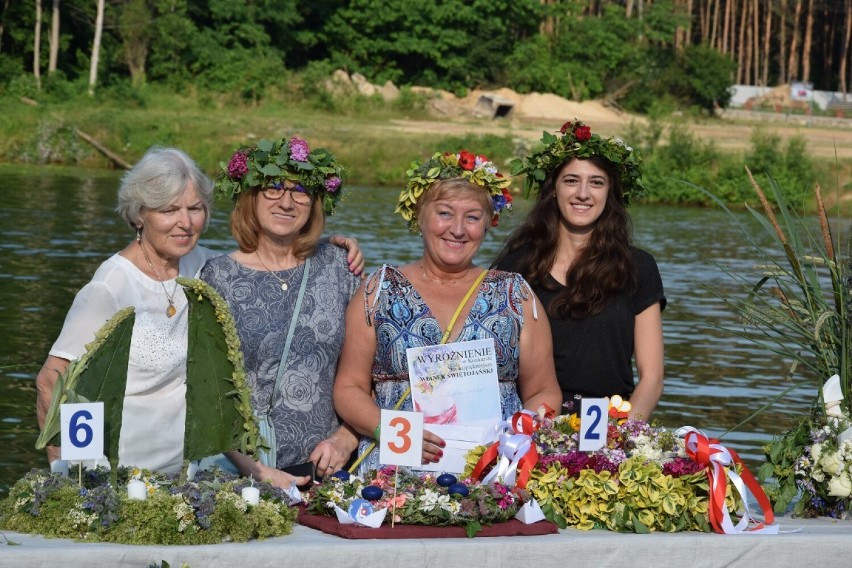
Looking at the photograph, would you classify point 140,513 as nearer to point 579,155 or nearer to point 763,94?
point 579,155

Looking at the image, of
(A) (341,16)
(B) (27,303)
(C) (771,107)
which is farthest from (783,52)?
(B) (27,303)

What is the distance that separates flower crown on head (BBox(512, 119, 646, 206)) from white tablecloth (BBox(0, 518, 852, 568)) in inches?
63.4

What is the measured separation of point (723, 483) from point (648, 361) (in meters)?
0.95

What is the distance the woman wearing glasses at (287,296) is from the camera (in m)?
4.82

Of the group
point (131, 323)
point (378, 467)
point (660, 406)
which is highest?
point (131, 323)

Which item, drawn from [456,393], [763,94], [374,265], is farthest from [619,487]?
[763,94]

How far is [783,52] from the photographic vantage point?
61.0m

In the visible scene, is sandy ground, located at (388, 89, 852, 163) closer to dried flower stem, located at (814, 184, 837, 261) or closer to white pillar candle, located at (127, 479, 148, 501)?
dried flower stem, located at (814, 184, 837, 261)

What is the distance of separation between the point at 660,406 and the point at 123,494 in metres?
7.73

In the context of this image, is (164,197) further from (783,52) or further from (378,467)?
(783,52)

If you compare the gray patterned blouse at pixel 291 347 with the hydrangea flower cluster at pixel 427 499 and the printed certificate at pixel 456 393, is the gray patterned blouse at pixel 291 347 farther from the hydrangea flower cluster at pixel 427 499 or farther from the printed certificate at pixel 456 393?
the hydrangea flower cluster at pixel 427 499

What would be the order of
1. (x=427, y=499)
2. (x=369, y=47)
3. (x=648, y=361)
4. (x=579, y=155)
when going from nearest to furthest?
(x=427, y=499) < (x=648, y=361) < (x=579, y=155) < (x=369, y=47)

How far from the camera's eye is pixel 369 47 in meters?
47.6

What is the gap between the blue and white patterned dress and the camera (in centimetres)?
470
